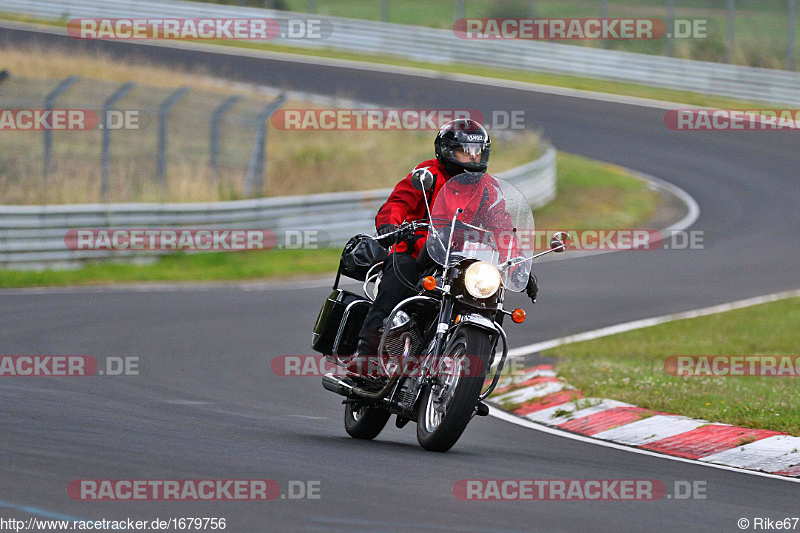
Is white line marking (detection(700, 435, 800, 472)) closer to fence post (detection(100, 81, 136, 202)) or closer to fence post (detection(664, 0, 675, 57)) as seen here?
fence post (detection(100, 81, 136, 202))

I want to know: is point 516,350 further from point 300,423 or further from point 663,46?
point 663,46

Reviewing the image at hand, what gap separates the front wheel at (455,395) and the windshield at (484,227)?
21.1 inches

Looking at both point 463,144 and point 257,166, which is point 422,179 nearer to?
point 463,144

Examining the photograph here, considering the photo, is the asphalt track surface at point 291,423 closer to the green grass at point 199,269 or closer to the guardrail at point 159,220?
the green grass at point 199,269

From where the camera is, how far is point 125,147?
2475cm

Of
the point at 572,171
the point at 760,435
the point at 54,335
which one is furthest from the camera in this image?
the point at 572,171

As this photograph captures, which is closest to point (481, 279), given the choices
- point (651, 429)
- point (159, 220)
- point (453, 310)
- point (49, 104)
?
point (453, 310)

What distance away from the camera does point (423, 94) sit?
35531mm

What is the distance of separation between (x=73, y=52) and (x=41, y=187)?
14773 mm

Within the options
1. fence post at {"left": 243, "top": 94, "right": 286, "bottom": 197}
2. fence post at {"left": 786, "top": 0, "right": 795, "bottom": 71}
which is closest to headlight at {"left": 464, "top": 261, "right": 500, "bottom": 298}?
fence post at {"left": 243, "top": 94, "right": 286, "bottom": 197}

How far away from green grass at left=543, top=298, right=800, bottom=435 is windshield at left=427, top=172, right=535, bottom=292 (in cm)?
242

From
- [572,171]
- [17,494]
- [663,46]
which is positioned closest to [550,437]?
[17,494]

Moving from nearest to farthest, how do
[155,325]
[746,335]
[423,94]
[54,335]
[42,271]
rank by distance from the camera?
[54,335] → [155,325] → [746,335] → [42,271] → [423,94]

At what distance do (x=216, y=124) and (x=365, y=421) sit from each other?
13.4m
